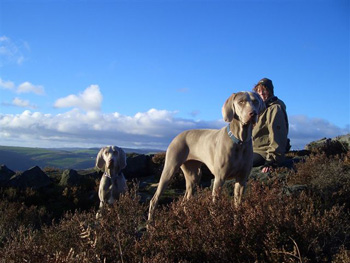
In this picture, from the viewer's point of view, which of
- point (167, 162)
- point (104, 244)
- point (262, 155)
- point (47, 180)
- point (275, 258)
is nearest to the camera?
point (275, 258)

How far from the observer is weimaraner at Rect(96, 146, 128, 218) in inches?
240

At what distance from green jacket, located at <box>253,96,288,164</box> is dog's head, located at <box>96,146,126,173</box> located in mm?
2642

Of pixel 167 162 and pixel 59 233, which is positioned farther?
pixel 167 162

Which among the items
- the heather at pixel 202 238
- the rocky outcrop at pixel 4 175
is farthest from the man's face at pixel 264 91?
the rocky outcrop at pixel 4 175

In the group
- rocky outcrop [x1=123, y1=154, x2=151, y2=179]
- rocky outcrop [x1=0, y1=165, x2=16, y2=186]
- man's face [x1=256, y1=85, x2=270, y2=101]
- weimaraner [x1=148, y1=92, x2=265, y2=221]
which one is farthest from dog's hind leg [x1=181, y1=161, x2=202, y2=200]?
rocky outcrop [x1=0, y1=165, x2=16, y2=186]

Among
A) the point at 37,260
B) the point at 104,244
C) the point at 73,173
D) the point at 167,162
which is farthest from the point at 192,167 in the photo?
the point at 73,173

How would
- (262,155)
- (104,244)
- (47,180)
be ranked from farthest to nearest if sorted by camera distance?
1. (47,180)
2. (262,155)
3. (104,244)

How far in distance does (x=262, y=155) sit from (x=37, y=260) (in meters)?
4.67

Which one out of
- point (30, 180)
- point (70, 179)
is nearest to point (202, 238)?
point (70, 179)

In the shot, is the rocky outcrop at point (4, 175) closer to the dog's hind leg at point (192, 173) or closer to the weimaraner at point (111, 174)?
the weimaraner at point (111, 174)

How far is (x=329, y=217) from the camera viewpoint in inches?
129

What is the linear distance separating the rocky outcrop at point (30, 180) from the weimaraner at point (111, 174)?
515cm

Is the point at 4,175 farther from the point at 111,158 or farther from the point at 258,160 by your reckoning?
the point at 258,160

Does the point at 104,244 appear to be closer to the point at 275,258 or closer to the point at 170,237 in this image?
the point at 170,237
